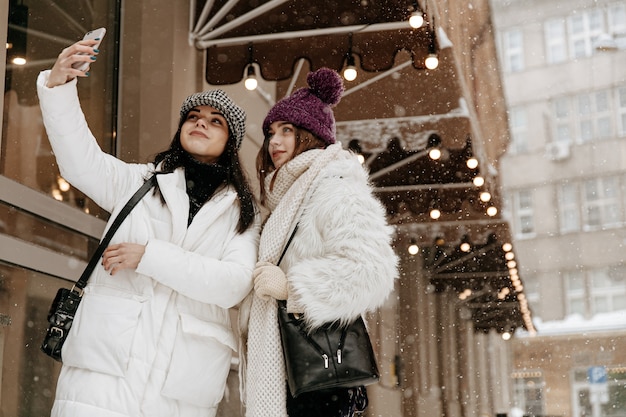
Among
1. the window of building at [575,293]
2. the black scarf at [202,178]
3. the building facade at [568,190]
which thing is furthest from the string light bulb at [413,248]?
the black scarf at [202,178]

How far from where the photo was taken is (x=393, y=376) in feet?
44.3

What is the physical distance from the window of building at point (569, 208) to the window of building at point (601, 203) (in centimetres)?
16

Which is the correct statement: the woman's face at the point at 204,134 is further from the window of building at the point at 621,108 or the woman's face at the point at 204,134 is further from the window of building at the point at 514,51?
the window of building at the point at 514,51

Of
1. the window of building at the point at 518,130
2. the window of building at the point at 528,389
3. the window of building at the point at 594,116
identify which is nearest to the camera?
the window of building at the point at 528,389

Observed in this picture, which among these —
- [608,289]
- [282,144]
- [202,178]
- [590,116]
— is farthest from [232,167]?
[590,116]

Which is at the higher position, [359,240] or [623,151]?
[623,151]

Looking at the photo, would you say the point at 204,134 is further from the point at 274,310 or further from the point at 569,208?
the point at 569,208

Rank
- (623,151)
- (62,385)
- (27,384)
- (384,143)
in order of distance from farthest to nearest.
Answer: (623,151) → (384,143) → (27,384) → (62,385)

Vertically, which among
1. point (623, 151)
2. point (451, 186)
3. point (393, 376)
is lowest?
point (393, 376)

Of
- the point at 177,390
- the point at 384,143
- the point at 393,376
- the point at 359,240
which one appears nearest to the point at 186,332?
the point at 177,390

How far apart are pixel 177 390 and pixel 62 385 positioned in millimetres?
376

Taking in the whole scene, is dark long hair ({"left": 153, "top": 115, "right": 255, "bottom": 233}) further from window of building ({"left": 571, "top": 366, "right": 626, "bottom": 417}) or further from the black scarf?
window of building ({"left": 571, "top": 366, "right": 626, "bottom": 417})

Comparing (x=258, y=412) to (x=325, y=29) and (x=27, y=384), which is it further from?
(x=325, y=29)

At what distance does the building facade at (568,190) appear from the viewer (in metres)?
13.3
